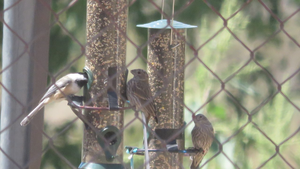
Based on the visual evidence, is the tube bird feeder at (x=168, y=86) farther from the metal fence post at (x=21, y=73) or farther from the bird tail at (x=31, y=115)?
the metal fence post at (x=21, y=73)

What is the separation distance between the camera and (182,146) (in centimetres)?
327

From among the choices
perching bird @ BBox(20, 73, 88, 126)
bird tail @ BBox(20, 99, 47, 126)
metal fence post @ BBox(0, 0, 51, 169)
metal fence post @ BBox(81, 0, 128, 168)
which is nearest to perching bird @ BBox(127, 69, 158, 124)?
metal fence post @ BBox(81, 0, 128, 168)

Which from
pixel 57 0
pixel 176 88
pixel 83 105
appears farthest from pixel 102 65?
pixel 57 0

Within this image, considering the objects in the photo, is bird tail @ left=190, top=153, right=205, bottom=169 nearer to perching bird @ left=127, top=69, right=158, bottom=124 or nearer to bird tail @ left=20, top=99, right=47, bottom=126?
perching bird @ left=127, top=69, right=158, bottom=124

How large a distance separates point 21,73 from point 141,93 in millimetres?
885

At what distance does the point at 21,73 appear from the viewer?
218cm

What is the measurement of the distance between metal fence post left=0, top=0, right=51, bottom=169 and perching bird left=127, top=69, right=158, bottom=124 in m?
0.68

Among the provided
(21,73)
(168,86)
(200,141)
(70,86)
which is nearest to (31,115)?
(21,73)

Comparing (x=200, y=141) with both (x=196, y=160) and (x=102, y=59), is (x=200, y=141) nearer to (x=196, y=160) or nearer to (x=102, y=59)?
(x=196, y=160)

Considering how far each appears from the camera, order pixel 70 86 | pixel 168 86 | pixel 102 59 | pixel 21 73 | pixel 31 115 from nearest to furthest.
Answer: pixel 21 73
pixel 31 115
pixel 102 59
pixel 70 86
pixel 168 86

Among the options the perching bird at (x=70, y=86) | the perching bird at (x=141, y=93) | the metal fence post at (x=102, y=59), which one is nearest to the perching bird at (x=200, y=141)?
the perching bird at (x=141, y=93)

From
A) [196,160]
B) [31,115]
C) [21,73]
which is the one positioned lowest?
[196,160]

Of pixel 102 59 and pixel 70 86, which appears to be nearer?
pixel 102 59

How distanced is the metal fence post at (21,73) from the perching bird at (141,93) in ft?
2.23
